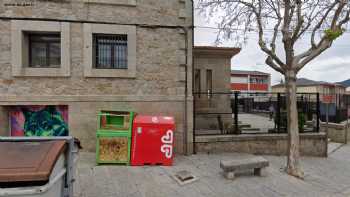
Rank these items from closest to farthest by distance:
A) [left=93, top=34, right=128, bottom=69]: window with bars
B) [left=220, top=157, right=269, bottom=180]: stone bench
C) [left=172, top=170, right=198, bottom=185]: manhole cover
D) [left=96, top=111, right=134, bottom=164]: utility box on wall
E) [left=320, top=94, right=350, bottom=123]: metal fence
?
1. [left=172, top=170, right=198, bottom=185]: manhole cover
2. [left=220, top=157, right=269, bottom=180]: stone bench
3. [left=96, top=111, right=134, bottom=164]: utility box on wall
4. [left=93, top=34, right=128, bottom=69]: window with bars
5. [left=320, top=94, right=350, bottom=123]: metal fence

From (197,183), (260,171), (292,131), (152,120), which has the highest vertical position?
(152,120)

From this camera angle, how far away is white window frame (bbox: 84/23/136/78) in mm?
6875

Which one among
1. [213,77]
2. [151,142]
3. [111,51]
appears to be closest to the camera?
[151,142]

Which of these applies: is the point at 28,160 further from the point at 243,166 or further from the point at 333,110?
the point at 333,110

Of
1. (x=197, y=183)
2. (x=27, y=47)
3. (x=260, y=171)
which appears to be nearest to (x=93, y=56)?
(x=27, y=47)

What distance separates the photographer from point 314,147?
8461 millimetres

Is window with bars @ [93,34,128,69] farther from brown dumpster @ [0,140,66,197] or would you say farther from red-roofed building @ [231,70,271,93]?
red-roofed building @ [231,70,271,93]

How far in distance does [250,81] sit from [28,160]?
156 ft

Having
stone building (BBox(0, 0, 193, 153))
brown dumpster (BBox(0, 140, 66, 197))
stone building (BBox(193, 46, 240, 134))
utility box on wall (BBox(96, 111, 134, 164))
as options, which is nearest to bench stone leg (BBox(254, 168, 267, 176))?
stone building (BBox(0, 0, 193, 153))

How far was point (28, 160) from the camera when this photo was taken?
2.49 m

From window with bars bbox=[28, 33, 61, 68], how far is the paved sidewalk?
128 inches

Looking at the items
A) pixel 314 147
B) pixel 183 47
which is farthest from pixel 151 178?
pixel 314 147

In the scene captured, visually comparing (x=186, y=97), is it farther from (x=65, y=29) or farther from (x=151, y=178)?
(x=65, y=29)

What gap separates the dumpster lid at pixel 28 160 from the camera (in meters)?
2.27
